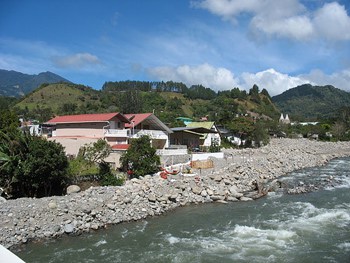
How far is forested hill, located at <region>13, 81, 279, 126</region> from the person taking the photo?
78.7 meters

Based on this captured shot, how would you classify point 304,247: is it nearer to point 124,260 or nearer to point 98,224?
point 124,260

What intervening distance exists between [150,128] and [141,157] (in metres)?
12.4

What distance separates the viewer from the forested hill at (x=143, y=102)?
258 feet

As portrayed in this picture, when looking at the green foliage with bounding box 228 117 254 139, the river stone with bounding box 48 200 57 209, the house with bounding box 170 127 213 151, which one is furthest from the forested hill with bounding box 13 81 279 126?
the river stone with bounding box 48 200 57 209

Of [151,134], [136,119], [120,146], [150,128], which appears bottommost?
[120,146]

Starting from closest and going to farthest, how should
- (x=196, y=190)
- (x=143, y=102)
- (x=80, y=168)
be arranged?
(x=196, y=190) → (x=80, y=168) → (x=143, y=102)

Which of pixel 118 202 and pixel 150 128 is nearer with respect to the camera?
pixel 118 202

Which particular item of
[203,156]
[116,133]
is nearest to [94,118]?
[116,133]

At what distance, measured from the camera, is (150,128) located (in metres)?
36.8

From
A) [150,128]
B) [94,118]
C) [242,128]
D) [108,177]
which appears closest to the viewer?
[108,177]

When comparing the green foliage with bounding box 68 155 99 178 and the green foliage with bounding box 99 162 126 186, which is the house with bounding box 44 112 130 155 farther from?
the green foliage with bounding box 99 162 126 186

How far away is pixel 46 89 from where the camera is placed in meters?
111

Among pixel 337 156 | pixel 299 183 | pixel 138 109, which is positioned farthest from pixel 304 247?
pixel 138 109

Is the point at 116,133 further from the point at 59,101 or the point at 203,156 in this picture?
the point at 59,101
